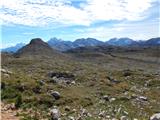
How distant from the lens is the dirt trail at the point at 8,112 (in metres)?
22.7

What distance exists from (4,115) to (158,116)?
379 inches

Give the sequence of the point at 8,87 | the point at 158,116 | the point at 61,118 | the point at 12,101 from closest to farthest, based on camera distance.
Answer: the point at 158,116 → the point at 61,118 → the point at 12,101 → the point at 8,87

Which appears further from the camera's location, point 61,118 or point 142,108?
point 142,108

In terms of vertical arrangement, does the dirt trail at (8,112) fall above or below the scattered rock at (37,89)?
below

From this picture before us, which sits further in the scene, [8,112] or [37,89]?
[37,89]

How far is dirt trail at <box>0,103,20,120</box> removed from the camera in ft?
74.4

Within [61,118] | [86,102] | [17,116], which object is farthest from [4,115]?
[86,102]

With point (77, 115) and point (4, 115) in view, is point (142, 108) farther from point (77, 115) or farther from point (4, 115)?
point (4, 115)

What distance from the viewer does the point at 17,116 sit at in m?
23.3

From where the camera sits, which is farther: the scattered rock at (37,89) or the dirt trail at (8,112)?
the scattered rock at (37,89)

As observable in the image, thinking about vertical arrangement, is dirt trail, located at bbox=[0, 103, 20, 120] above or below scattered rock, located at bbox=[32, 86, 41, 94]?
below

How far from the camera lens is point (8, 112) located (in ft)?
80.0

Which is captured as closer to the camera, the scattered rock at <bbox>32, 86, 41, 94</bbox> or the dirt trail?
the dirt trail

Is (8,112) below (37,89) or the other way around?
below
